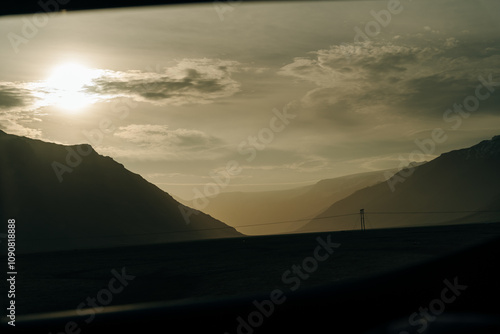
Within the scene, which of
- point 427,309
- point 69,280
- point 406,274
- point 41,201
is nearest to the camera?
point 427,309

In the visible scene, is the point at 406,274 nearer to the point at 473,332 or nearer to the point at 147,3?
the point at 473,332

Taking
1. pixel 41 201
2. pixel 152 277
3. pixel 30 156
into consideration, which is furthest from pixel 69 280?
pixel 30 156

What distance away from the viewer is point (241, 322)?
1.18 metres

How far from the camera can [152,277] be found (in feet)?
64.4

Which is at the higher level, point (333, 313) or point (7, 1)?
point (7, 1)

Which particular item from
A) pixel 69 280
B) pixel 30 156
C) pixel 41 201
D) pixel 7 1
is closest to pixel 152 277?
pixel 69 280

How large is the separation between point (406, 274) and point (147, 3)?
3.44 feet

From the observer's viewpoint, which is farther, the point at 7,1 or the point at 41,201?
the point at 41,201

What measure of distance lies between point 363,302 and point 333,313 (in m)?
0.07

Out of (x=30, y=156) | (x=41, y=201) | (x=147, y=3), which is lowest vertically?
(x=147, y=3)

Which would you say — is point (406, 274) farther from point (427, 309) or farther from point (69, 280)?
point (69, 280)

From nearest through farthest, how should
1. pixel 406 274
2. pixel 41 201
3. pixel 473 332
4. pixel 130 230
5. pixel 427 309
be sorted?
pixel 473 332 < pixel 427 309 < pixel 406 274 < pixel 41 201 < pixel 130 230

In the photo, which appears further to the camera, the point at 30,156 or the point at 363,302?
the point at 30,156

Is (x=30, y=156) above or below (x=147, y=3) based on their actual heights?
above
